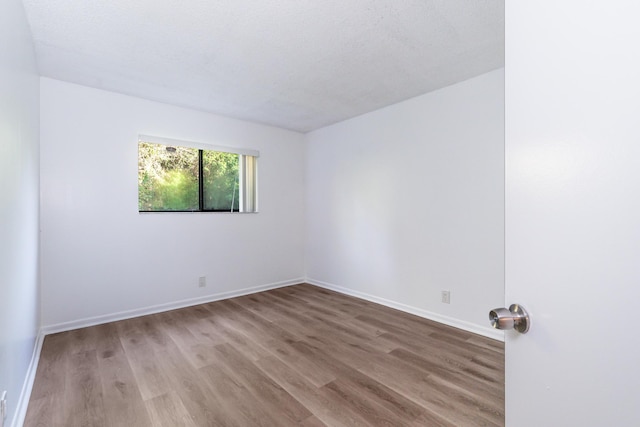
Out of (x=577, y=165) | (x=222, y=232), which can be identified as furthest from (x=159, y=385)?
(x=577, y=165)

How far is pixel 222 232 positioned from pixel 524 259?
3702 millimetres

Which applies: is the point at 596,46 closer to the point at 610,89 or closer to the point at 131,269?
the point at 610,89

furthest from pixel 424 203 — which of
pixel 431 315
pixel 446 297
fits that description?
pixel 431 315

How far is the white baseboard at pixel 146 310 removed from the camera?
2811 mm

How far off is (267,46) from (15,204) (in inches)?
74.8

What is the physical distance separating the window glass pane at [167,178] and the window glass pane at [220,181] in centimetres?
13

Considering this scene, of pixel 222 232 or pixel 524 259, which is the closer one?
pixel 524 259

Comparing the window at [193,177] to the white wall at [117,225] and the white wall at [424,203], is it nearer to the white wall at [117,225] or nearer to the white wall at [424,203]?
the white wall at [117,225]

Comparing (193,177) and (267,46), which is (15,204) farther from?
(193,177)

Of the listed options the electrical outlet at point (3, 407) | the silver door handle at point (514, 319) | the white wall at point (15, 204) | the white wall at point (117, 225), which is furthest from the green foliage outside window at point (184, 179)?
the silver door handle at point (514, 319)

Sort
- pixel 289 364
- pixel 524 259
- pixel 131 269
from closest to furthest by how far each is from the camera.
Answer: pixel 524 259 < pixel 289 364 < pixel 131 269

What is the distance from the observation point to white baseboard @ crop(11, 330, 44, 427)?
1554 mm

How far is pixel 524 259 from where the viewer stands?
0.68m

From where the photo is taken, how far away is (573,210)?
1.92ft
